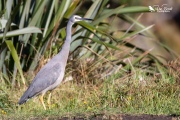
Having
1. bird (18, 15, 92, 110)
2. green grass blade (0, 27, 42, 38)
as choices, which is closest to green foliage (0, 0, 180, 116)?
green grass blade (0, 27, 42, 38)

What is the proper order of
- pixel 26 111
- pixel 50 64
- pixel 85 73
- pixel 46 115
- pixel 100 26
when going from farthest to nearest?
pixel 100 26 → pixel 85 73 → pixel 50 64 → pixel 26 111 → pixel 46 115

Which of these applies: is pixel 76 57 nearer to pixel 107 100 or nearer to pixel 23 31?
pixel 23 31

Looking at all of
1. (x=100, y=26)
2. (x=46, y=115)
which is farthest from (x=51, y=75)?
(x=100, y=26)

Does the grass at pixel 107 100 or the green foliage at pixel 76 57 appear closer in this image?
the grass at pixel 107 100

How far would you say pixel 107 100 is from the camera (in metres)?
8.16

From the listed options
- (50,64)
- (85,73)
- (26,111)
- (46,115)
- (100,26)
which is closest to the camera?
(46,115)

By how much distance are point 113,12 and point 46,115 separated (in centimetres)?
348

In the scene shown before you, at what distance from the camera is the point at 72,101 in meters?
8.38

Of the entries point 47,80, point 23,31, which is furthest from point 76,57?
point 47,80

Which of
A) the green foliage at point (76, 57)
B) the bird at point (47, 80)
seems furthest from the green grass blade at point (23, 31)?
the bird at point (47, 80)

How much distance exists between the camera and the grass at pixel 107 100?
754 cm

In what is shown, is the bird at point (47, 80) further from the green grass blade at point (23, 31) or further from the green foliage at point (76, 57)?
the green grass blade at point (23, 31)

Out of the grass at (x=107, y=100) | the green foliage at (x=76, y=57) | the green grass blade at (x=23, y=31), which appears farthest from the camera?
the green grass blade at (x=23, y=31)

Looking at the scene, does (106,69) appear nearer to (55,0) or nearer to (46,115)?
(55,0)
